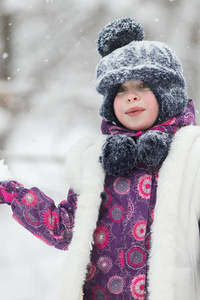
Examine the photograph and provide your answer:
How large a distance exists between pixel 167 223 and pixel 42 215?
47 centimetres

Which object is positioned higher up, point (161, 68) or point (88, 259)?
point (161, 68)

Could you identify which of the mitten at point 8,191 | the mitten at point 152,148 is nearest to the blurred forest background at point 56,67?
the mitten at point 8,191

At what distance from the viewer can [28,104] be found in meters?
4.24

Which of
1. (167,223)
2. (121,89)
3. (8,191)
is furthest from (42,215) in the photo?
(121,89)

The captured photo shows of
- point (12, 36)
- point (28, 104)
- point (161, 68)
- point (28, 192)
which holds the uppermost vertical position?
point (12, 36)

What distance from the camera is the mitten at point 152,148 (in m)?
1.33

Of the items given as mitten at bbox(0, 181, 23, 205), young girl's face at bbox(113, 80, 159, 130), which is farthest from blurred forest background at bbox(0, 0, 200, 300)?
young girl's face at bbox(113, 80, 159, 130)

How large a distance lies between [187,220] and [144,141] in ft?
0.98

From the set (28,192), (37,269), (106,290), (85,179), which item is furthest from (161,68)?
(37,269)

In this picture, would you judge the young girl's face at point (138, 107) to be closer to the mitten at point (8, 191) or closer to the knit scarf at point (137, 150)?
the knit scarf at point (137, 150)

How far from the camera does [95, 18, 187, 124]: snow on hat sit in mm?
1447

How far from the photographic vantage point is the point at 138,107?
1467 millimetres

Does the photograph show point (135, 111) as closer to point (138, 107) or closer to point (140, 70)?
point (138, 107)

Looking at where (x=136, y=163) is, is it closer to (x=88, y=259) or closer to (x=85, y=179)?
(x=85, y=179)
